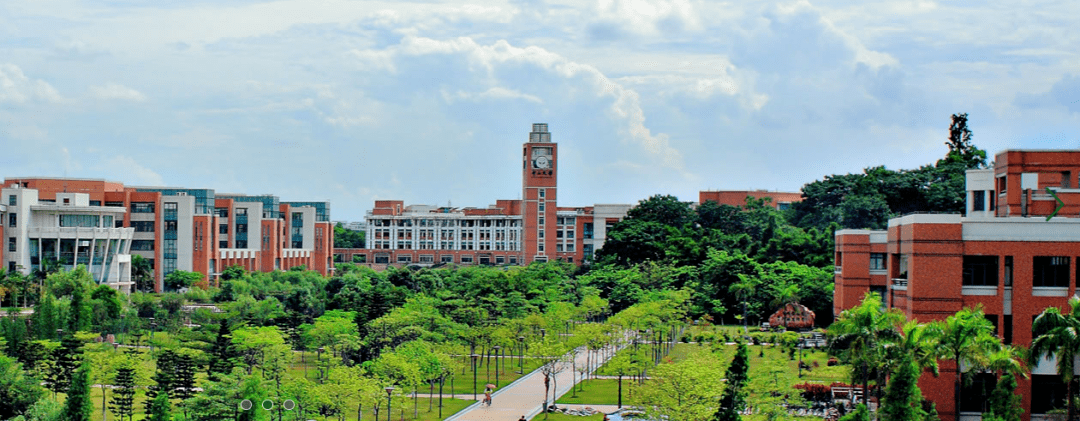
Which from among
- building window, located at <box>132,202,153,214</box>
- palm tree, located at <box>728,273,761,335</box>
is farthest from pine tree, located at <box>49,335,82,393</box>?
building window, located at <box>132,202,153,214</box>

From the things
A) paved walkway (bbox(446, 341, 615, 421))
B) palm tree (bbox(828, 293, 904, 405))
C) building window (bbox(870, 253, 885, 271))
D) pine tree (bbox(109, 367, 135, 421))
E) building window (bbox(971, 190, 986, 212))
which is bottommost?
paved walkway (bbox(446, 341, 615, 421))

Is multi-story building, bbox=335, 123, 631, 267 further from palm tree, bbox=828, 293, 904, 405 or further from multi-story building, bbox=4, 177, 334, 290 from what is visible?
palm tree, bbox=828, 293, 904, 405

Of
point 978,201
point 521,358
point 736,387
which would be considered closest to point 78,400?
point 736,387

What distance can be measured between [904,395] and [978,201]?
15.1m

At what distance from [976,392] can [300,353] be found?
34.5 metres

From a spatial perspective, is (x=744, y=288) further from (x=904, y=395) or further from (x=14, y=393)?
(x=14, y=393)

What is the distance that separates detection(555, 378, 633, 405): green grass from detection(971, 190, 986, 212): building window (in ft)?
48.3

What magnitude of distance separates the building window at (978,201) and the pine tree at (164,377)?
28.6 metres

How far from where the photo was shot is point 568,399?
46.8 meters

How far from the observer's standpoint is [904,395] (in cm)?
3036

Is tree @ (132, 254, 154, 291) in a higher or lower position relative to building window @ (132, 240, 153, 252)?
lower

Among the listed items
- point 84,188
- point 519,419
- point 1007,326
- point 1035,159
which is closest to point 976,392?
point 1007,326

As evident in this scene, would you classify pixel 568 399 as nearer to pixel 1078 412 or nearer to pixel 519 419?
pixel 519 419

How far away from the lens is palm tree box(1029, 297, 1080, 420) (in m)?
30.8
